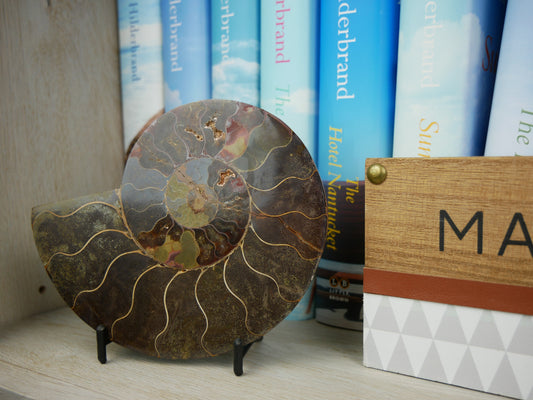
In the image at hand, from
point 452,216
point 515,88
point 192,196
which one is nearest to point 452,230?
point 452,216

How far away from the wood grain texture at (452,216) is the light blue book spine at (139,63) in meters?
0.36

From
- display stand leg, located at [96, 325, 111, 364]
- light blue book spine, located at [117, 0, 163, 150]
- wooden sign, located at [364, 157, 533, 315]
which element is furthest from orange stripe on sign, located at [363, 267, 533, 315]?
light blue book spine, located at [117, 0, 163, 150]

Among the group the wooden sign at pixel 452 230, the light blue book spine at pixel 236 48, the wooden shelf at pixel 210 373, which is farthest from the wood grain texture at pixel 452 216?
the light blue book spine at pixel 236 48

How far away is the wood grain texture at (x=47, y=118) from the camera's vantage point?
0.49m

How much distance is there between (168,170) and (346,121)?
22cm

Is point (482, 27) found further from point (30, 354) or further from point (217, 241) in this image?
point (30, 354)

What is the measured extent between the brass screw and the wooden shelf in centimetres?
20

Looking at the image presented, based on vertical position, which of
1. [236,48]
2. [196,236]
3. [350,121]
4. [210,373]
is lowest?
[210,373]

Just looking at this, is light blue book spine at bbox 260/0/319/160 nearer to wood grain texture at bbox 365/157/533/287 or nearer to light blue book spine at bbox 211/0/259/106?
light blue book spine at bbox 211/0/259/106

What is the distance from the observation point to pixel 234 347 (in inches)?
15.0

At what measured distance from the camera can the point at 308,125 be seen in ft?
1.61

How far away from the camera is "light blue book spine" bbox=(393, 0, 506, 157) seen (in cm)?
39

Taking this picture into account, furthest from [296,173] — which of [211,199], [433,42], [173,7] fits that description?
[173,7]

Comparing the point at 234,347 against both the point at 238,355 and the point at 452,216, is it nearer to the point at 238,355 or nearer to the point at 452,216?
the point at 238,355
